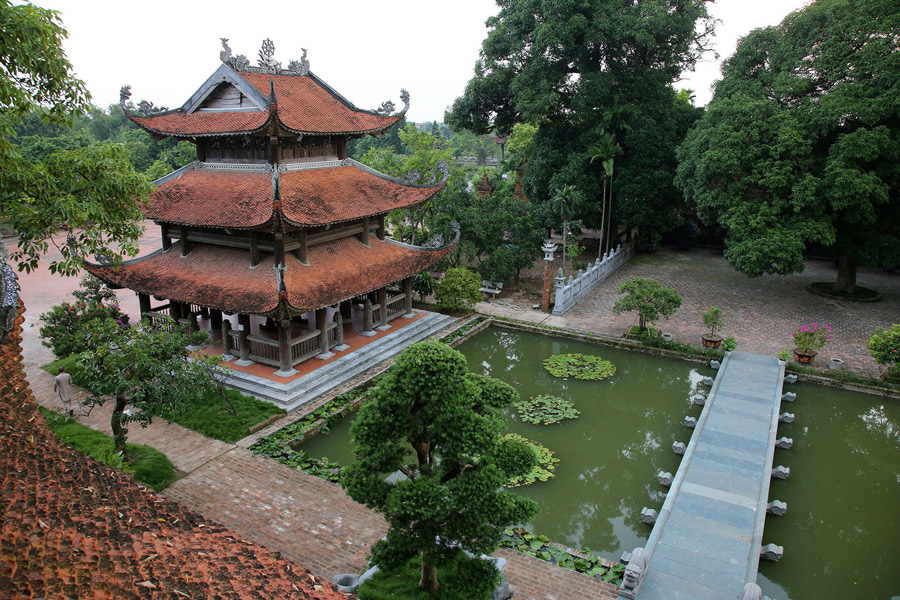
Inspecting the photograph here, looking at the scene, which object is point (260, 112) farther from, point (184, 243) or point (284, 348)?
point (284, 348)

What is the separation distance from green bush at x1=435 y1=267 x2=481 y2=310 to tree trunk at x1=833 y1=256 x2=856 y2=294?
44.5 feet

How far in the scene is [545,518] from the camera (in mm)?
10914

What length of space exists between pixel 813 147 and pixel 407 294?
14.3m

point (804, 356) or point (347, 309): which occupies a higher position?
point (347, 309)

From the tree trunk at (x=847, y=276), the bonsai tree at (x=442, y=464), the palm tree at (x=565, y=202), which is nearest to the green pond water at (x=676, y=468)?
the bonsai tree at (x=442, y=464)

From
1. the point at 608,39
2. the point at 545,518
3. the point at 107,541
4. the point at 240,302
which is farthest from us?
the point at 608,39

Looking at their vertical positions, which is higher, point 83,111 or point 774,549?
point 83,111

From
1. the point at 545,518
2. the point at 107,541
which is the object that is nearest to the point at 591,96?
the point at 545,518

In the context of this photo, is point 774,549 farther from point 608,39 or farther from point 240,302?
point 608,39

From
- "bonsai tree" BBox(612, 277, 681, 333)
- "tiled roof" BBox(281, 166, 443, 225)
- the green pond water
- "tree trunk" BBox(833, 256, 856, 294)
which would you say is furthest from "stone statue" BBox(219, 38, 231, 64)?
"tree trunk" BBox(833, 256, 856, 294)

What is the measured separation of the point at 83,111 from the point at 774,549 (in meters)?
12.0

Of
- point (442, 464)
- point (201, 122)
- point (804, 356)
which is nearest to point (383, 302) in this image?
point (201, 122)

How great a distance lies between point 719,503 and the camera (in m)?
10.7

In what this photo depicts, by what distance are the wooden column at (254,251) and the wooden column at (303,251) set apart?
0.92m
